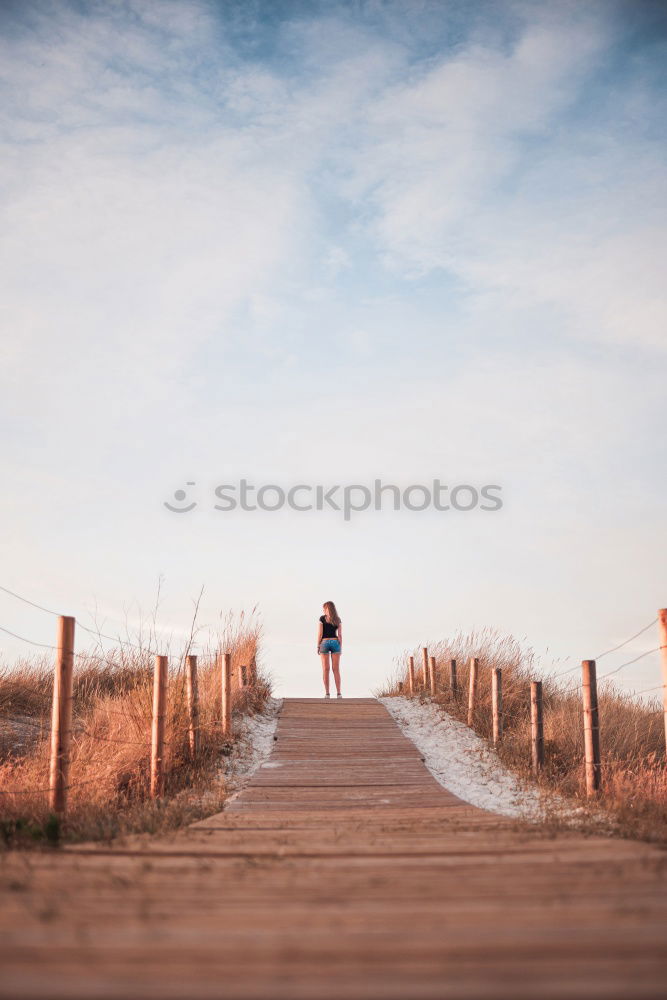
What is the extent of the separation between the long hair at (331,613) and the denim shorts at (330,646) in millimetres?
388

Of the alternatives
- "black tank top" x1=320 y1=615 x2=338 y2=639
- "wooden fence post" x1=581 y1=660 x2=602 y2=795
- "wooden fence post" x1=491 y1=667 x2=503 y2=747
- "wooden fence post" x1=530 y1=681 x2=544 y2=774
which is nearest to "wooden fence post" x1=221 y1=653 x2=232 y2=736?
"wooden fence post" x1=491 y1=667 x2=503 y2=747

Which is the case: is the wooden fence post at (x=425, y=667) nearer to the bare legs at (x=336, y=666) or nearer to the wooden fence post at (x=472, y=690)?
the bare legs at (x=336, y=666)

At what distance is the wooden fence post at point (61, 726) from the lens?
24.3ft

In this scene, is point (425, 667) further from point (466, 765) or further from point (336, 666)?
point (466, 765)

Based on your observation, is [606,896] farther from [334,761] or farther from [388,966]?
[334,761]

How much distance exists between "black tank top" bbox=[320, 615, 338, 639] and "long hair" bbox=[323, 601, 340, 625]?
0.07m

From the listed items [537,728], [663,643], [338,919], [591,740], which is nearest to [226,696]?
[537,728]

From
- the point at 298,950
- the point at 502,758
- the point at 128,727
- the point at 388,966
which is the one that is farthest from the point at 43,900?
the point at 502,758

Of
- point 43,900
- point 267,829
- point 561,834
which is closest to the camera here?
point 43,900

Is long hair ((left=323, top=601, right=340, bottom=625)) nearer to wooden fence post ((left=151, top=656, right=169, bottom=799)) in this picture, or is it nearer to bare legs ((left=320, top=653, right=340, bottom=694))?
bare legs ((left=320, top=653, right=340, bottom=694))

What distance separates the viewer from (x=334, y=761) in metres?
10.9

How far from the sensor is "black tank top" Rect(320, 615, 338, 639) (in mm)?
15859

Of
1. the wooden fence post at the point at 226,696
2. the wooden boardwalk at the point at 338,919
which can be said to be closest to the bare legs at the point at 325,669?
the wooden fence post at the point at 226,696

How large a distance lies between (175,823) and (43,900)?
3.51m
